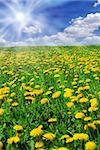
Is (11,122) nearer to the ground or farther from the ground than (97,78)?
nearer to the ground

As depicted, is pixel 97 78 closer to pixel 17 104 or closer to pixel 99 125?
pixel 17 104

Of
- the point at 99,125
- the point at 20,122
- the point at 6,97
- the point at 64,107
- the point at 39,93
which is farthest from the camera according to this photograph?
the point at 6,97

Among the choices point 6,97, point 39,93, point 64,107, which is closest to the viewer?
point 64,107

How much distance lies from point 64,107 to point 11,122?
0.78m

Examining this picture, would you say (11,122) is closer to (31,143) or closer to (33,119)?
A: (33,119)

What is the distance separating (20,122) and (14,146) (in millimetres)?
661

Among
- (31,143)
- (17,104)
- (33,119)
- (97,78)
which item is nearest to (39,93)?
(17,104)

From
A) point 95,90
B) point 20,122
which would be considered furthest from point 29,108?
point 95,90

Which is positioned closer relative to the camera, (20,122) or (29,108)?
(20,122)

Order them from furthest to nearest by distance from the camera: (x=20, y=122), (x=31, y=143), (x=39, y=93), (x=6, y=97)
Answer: (x=6, y=97) → (x=39, y=93) → (x=20, y=122) → (x=31, y=143)

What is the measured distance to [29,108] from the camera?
17.1ft

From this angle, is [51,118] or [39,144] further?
[51,118]

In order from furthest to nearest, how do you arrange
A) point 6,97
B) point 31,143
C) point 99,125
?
1. point 6,97
2. point 99,125
3. point 31,143

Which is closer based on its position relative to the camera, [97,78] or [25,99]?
[25,99]
